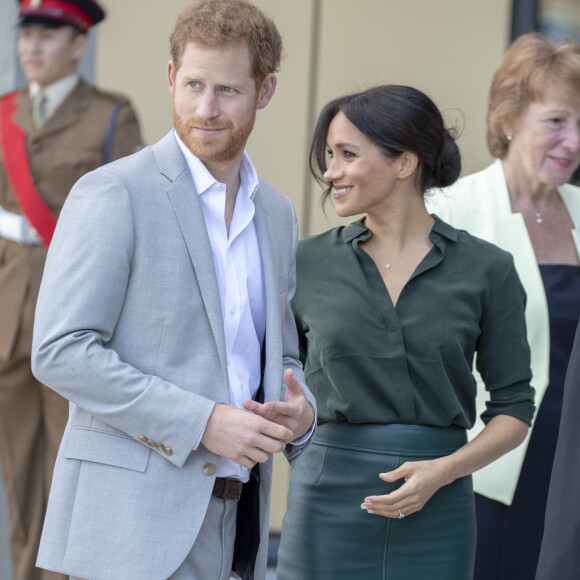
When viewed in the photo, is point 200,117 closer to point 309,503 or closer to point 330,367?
point 330,367

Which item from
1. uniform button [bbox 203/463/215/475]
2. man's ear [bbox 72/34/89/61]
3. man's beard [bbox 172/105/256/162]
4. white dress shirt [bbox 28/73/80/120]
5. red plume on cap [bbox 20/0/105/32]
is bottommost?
uniform button [bbox 203/463/215/475]

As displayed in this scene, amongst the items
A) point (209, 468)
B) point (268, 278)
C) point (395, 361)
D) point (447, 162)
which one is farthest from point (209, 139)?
point (447, 162)

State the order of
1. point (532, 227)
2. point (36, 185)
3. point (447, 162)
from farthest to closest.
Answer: point (36, 185) < point (532, 227) < point (447, 162)

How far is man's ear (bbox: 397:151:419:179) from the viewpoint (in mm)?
2744

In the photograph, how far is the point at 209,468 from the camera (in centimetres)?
208

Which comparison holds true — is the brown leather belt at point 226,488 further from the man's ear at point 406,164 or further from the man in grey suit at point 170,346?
the man's ear at point 406,164

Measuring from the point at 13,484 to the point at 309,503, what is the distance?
167 cm

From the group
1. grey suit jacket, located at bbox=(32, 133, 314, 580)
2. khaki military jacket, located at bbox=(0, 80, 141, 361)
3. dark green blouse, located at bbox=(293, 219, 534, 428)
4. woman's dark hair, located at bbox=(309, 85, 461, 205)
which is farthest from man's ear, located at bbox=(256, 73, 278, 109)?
khaki military jacket, located at bbox=(0, 80, 141, 361)

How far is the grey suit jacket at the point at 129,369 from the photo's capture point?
1.99 metres

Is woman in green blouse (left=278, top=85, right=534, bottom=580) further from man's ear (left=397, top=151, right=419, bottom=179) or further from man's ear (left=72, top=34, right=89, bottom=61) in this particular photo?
man's ear (left=72, top=34, right=89, bottom=61)

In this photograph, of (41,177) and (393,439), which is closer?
(393,439)

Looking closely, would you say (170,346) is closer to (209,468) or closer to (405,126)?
(209,468)

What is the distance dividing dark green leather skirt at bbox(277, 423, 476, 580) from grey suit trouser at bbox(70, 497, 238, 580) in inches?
16.1

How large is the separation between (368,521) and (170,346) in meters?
0.81
